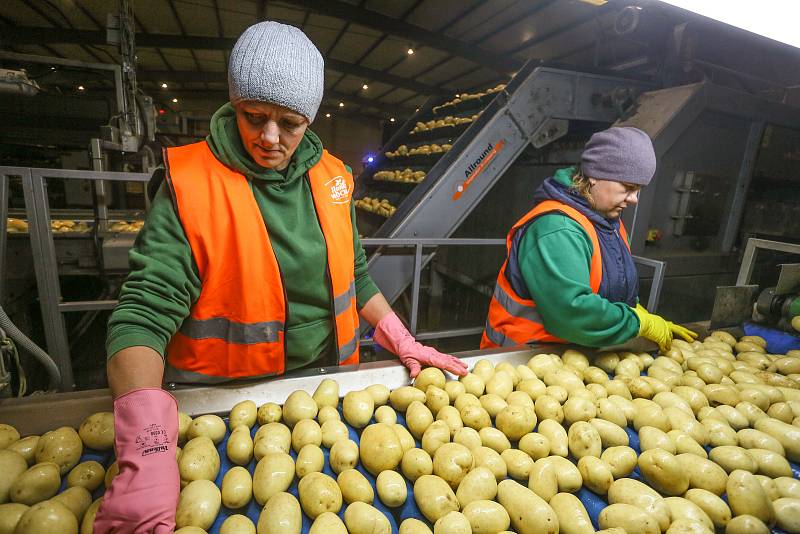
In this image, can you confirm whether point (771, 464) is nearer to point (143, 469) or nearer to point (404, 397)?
point (404, 397)

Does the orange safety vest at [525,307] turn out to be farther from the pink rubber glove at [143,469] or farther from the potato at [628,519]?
the pink rubber glove at [143,469]

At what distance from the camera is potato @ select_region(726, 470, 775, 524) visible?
3.26ft

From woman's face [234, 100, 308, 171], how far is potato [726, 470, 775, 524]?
1.56 meters

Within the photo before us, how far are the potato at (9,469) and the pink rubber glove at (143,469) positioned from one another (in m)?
0.28

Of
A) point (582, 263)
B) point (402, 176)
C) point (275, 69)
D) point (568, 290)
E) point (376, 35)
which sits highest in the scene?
point (376, 35)

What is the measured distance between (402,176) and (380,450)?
410 centimetres

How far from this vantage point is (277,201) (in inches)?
52.3

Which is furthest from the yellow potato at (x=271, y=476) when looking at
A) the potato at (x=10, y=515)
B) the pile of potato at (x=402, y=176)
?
the pile of potato at (x=402, y=176)

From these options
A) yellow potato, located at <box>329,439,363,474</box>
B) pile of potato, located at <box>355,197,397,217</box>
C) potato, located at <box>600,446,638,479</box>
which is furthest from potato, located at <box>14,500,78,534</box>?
pile of potato, located at <box>355,197,397,217</box>

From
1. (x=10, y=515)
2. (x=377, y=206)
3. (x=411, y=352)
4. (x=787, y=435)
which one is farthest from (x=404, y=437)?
(x=377, y=206)

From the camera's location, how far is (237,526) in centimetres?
87

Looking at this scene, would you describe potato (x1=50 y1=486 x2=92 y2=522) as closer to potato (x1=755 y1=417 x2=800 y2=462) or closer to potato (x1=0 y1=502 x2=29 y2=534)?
potato (x1=0 y1=502 x2=29 y2=534)

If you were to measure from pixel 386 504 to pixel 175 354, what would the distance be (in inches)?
32.3

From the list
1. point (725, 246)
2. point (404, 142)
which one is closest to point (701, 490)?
point (725, 246)
